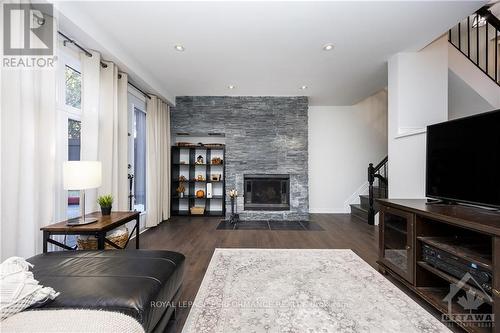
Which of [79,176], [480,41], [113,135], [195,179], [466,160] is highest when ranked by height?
[480,41]

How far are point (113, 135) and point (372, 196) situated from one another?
4676 millimetres

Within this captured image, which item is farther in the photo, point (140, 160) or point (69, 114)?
point (140, 160)

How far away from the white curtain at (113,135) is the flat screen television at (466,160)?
3619 mm

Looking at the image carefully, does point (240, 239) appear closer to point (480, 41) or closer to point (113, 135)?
point (113, 135)

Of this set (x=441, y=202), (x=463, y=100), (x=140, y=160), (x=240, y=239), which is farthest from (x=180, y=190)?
(x=463, y=100)

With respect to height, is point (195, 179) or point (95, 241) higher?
point (195, 179)

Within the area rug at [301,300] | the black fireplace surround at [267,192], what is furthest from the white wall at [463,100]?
the black fireplace surround at [267,192]

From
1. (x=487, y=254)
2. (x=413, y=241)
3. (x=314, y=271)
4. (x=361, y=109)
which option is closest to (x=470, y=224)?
(x=487, y=254)

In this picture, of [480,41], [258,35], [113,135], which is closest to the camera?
[258,35]

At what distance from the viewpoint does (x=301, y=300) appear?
1.72m

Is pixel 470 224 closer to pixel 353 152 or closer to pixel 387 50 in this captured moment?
pixel 387 50

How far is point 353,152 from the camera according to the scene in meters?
5.36

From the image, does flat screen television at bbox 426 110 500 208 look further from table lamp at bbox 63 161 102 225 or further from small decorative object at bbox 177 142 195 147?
small decorative object at bbox 177 142 195 147

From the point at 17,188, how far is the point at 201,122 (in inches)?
129
